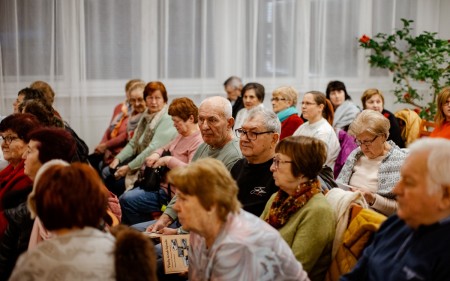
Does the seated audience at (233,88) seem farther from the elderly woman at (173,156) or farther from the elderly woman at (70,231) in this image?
the elderly woman at (70,231)

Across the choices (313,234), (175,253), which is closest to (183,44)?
(175,253)

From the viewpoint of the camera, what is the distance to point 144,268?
1723mm

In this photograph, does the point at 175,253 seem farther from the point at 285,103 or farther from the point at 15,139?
the point at 285,103

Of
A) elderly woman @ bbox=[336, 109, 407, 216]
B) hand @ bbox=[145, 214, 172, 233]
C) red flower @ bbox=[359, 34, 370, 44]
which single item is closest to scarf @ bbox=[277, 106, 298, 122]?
elderly woman @ bbox=[336, 109, 407, 216]

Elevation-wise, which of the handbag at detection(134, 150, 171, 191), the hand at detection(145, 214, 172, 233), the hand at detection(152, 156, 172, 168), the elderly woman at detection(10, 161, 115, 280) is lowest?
the hand at detection(145, 214, 172, 233)

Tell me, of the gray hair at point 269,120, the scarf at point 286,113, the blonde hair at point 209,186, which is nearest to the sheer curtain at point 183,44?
the scarf at point 286,113

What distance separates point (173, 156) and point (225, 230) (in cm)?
203

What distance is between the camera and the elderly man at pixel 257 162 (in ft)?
8.89

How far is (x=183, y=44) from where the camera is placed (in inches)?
261

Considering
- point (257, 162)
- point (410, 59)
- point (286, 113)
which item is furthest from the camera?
point (410, 59)

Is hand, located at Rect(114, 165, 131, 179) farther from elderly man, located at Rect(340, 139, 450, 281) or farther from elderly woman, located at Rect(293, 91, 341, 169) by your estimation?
elderly man, located at Rect(340, 139, 450, 281)

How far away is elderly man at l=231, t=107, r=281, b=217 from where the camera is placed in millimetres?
2711

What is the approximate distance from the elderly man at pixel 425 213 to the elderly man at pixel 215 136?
1407mm

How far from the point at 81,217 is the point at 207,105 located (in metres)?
1.64
